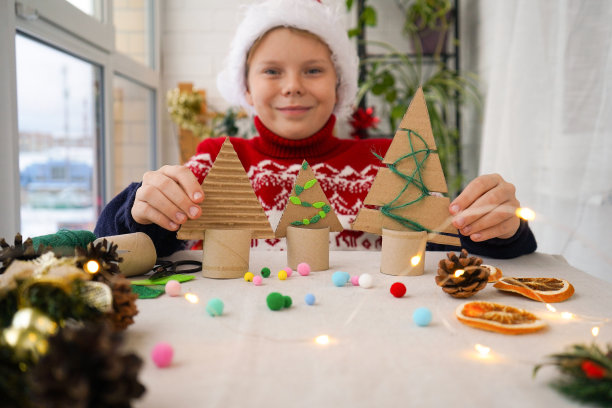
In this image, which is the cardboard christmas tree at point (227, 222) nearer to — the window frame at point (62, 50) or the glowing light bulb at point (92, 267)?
the glowing light bulb at point (92, 267)

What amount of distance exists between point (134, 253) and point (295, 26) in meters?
0.81

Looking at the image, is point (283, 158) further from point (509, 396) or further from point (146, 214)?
point (509, 396)

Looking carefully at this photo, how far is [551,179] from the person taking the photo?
45.0 inches

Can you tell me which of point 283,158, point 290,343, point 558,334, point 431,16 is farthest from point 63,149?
point 431,16

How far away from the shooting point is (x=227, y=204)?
2.26 ft

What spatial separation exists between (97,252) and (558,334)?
499mm

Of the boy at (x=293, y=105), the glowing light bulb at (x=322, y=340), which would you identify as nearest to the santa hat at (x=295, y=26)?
the boy at (x=293, y=105)

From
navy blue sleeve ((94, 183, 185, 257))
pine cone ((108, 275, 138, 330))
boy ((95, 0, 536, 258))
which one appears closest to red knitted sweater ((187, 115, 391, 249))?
boy ((95, 0, 536, 258))

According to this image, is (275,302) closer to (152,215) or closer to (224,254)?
(224,254)

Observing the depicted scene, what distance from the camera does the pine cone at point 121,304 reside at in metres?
0.41

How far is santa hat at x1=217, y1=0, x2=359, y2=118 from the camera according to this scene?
3.83 ft

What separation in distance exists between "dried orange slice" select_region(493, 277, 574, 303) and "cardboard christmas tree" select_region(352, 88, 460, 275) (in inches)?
4.7

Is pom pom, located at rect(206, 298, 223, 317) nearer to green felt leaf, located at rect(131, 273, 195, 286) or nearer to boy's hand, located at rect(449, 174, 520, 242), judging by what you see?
green felt leaf, located at rect(131, 273, 195, 286)

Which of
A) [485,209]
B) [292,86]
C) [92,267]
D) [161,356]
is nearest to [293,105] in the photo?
[292,86]
